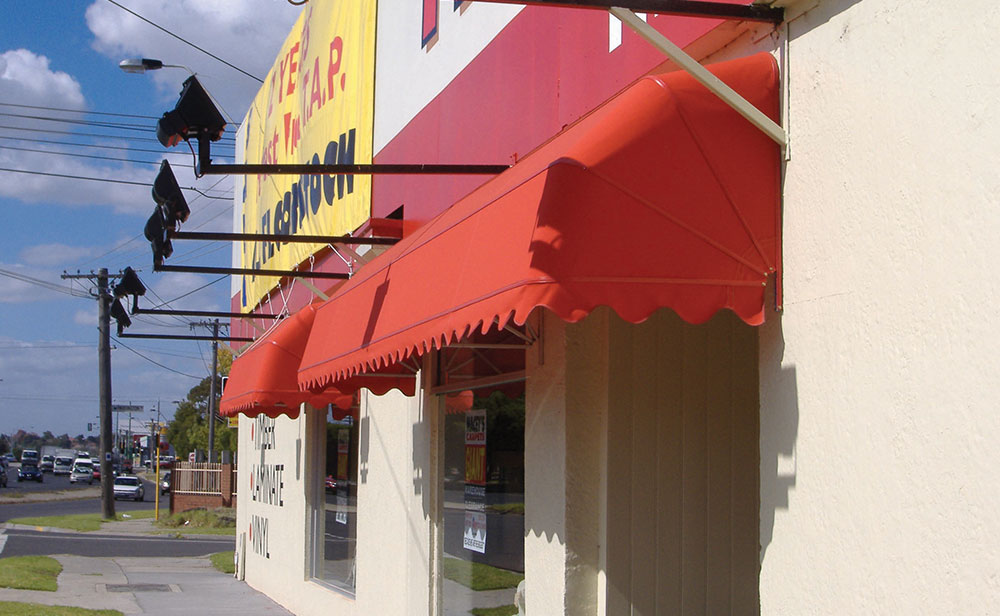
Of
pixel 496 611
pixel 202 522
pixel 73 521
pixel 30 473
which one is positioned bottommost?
pixel 30 473

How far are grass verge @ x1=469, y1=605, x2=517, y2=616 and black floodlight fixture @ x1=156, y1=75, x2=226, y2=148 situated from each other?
3.68 meters

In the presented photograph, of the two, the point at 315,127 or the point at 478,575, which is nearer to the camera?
the point at 478,575

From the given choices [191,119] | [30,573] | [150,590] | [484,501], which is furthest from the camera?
[30,573]

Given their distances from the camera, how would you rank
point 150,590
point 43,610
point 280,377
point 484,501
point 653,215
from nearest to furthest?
point 653,215
point 484,501
point 280,377
point 43,610
point 150,590

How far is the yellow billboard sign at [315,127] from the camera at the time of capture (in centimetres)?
1193

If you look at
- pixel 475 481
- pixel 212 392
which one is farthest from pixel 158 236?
pixel 212 392

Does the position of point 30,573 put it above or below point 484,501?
below

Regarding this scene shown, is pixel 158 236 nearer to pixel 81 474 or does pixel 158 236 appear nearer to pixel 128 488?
pixel 128 488

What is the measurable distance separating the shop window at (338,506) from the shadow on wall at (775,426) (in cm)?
738

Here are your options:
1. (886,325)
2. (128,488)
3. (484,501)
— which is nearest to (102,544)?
(484,501)

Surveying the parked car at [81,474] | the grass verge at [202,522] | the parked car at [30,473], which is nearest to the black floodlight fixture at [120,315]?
the grass verge at [202,522]

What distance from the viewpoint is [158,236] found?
952cm

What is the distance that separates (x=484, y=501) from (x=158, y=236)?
3886 mm

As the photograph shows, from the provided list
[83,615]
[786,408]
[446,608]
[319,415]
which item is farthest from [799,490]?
[83,615]
